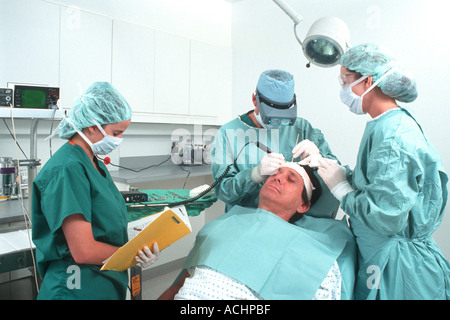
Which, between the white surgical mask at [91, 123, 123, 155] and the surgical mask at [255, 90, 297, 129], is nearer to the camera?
the white surgical mask at [91, 123, 123, 155]

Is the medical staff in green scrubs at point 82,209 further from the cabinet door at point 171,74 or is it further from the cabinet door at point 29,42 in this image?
the cabinet door at point 171,74

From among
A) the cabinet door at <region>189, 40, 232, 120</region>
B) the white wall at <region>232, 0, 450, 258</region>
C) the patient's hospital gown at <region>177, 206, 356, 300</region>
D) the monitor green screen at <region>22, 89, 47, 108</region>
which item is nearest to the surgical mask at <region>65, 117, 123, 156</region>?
the patient's hospital gown at <region>177, 206, 356, 300</region>

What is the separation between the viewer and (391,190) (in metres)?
1.19

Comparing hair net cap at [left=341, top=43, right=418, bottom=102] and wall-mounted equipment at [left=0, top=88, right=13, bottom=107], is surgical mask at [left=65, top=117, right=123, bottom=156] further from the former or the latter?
hair net cap at [left=341, top=43, right=418, bottom=102]

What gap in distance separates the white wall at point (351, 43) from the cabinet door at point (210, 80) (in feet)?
0.43

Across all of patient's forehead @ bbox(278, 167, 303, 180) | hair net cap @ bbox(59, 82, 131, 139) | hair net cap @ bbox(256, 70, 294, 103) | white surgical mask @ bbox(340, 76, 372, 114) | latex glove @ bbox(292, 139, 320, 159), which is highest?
hair net cap @ bbox(256, 70, 294, 103)

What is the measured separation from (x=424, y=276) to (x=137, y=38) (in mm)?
2681

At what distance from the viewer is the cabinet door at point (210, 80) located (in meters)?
3.48

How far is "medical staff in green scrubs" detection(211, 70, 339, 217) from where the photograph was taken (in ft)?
5.68

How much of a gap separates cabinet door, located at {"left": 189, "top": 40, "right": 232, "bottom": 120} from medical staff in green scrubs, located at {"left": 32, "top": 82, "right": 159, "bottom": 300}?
7.09 ft

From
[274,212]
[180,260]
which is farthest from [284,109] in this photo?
[180,260]
